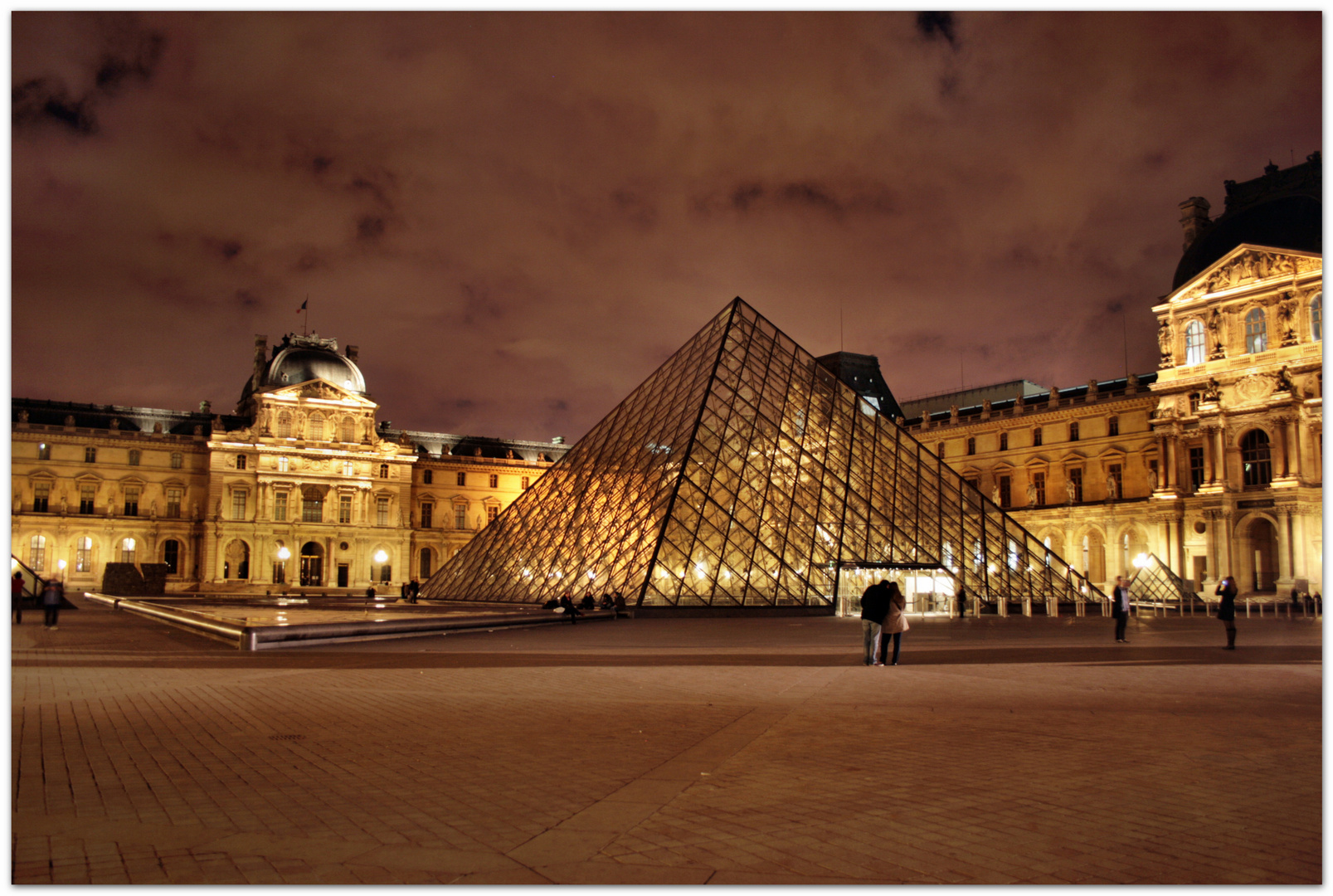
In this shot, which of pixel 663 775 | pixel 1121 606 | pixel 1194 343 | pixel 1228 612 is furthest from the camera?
pixel 1194 343

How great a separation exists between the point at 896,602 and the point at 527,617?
32.1ft

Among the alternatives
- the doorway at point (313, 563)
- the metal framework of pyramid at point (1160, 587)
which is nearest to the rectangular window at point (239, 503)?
the doorway at point (313, 563)

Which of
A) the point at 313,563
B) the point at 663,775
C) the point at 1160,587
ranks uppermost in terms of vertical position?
the point at 313,563

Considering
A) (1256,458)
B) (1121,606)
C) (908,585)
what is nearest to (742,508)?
(908,585)

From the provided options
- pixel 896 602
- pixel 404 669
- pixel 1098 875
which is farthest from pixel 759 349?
pixel 1098 875

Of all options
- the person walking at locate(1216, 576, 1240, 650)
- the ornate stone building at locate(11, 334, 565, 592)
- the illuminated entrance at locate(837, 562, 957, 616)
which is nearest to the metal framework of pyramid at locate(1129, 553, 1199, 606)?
the illuminated entrance at locate(837, 562, 957, 616)

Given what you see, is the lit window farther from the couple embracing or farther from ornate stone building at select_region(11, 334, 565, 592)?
the couple embracing

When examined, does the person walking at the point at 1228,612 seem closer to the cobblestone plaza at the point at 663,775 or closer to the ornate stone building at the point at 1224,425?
the cobblestone plaza at the point at 663,775

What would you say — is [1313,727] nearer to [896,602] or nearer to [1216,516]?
[896,602]

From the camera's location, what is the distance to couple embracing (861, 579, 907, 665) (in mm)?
12523

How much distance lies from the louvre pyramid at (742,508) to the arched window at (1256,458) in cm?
1631

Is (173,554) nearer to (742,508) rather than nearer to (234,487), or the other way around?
(234,487)

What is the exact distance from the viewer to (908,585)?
2853 cm

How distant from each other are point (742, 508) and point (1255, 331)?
28505mm
